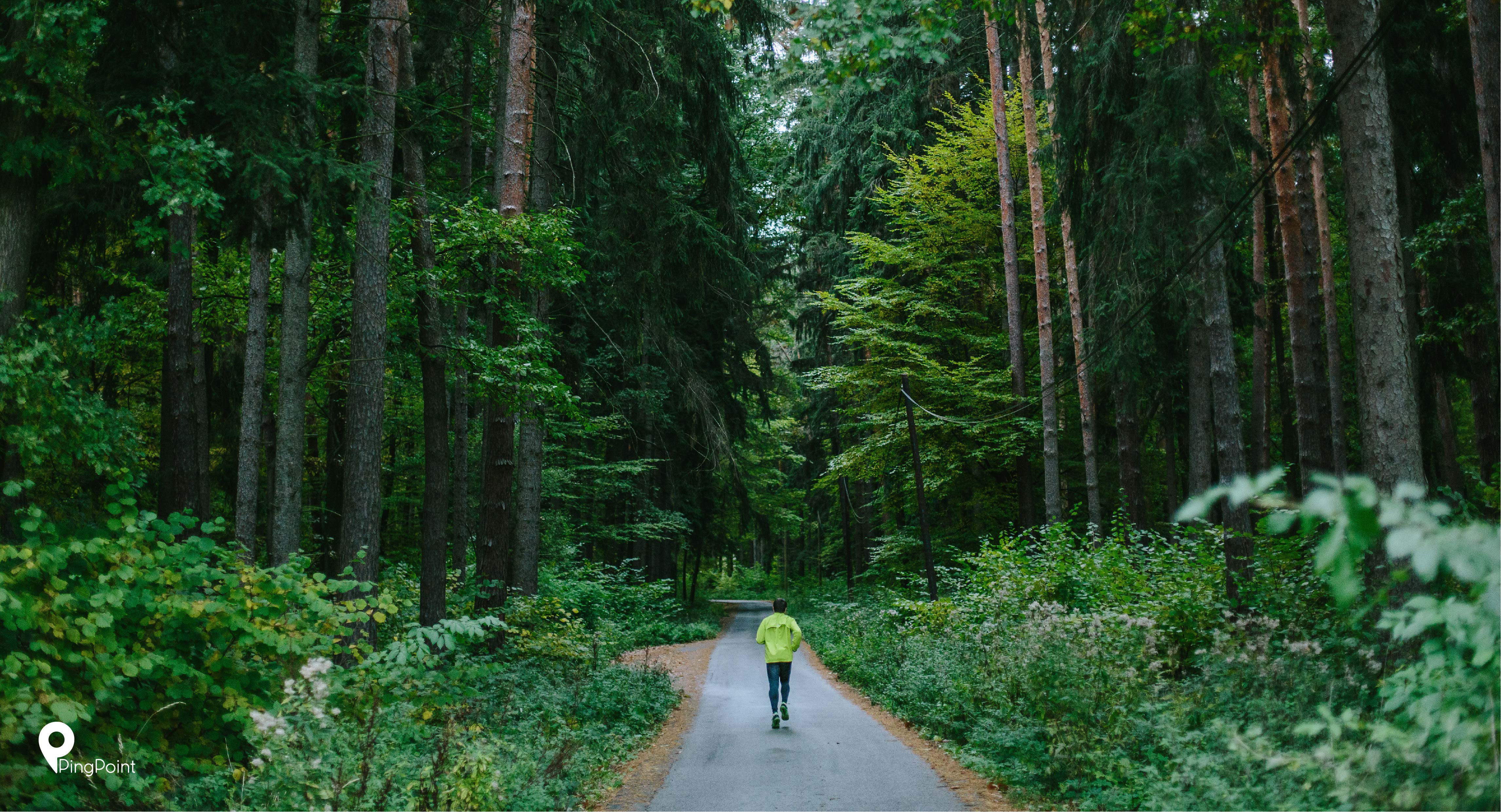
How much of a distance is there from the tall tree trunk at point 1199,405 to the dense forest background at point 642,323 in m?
→ 0.09

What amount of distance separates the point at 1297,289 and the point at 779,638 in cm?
1070

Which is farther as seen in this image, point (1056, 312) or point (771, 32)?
point (1056, 312)

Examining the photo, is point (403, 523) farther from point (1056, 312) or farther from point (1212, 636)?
point (1212, 636)

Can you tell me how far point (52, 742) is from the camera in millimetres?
5184

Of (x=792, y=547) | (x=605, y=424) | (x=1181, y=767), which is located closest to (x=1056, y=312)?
(x=605, y=424)

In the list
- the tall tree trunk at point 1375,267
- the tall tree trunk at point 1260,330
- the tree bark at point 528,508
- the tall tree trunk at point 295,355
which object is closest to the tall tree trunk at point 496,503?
the tree bark at point 528,508

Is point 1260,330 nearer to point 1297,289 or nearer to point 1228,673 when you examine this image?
point 1297,289

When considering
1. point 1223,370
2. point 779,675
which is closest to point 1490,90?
point 1223,370

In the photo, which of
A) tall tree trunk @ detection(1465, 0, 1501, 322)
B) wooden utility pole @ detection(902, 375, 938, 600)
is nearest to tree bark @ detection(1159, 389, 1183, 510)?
wooden utility pole @ detection(902, 375, 938, 600)

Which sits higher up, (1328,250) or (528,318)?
(1328,250)

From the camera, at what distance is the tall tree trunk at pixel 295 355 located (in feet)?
32.2

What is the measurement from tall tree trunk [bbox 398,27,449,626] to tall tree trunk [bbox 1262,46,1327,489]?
12.7 meters

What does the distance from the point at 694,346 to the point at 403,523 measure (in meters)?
11.9

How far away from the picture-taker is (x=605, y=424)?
2044 cm
